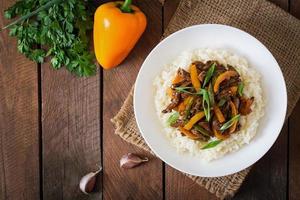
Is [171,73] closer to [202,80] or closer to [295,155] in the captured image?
[202,80]

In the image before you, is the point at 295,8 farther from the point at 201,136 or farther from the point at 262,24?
the point at 201,136

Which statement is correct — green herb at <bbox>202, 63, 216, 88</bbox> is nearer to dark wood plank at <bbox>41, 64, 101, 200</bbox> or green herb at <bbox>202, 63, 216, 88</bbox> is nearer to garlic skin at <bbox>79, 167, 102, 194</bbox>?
dark wood plank at <bbox>41, 64, 101, 200</bbox>

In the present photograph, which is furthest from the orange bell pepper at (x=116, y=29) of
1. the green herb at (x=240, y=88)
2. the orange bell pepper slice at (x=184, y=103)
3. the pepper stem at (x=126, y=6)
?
the green herb at (x=240, y=88)

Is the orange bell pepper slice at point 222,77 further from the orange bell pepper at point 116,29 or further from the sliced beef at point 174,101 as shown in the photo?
the orange bell pepper at point 116,29

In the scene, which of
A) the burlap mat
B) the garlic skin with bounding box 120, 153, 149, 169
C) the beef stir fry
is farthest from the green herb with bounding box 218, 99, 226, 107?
the garlic skin with bounding box 120, 153, 149, 169

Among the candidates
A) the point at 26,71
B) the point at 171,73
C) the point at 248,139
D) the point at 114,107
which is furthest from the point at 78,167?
the point at 248,139
